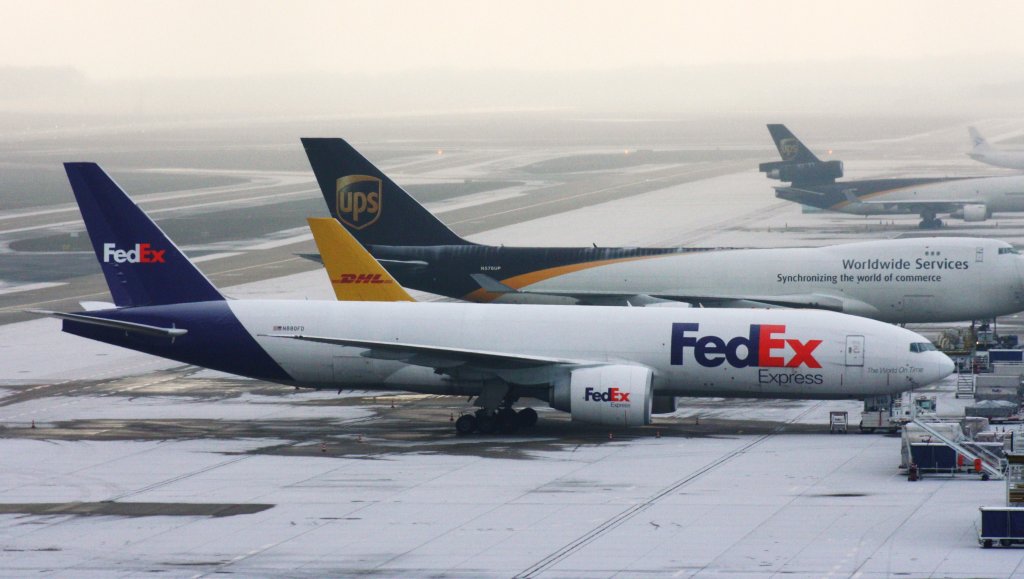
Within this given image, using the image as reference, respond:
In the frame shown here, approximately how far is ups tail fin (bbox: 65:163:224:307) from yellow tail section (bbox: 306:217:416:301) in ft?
20.2

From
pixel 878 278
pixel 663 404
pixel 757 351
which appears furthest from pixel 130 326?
pixel 878 278

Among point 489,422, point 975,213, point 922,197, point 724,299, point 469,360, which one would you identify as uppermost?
point 922,197

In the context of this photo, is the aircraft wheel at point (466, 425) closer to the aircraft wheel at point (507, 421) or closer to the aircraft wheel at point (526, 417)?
the aircraft wheel at point (507, 421)

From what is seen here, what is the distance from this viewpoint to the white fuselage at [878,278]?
57906 millimetres

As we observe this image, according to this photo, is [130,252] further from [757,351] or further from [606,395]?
[757,351]

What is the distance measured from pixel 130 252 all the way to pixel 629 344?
15.8 metres

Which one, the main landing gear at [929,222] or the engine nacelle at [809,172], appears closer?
the main landing gear at [929,222]

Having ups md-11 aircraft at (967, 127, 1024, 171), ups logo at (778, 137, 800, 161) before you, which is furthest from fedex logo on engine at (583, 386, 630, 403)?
ups md-11 aircraft at (967, 127, 1024, 171)

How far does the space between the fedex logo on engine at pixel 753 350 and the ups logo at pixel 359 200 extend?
73.0ft

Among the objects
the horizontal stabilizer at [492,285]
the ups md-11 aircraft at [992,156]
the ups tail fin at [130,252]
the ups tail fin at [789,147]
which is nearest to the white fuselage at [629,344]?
the ups tail fin at [130,252]

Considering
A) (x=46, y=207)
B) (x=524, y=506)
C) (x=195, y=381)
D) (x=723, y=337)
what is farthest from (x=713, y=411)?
(x=46, y=207)

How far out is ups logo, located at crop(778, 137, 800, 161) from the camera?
120375 mm

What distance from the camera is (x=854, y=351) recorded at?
142ft

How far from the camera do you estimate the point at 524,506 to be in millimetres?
34844
